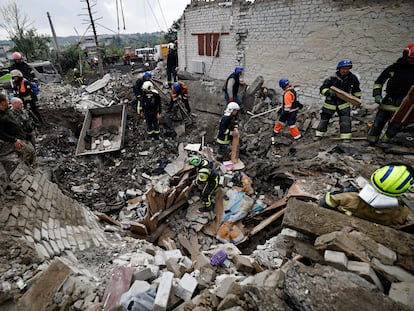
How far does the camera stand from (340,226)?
2201 mm

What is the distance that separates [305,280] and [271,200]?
311 cm

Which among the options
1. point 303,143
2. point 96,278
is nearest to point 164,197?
point 96,278

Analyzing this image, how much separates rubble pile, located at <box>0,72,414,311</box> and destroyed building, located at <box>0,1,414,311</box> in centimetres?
1

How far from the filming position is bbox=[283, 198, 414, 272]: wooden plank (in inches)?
76.9

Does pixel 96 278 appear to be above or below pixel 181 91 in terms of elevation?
below

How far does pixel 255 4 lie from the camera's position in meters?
8.15

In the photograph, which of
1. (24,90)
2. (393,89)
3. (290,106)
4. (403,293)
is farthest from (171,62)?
(403,293)

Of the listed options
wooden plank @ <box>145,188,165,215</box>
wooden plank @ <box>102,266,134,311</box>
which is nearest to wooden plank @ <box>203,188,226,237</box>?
wooden plank @ <box>145,188,165,215</box>

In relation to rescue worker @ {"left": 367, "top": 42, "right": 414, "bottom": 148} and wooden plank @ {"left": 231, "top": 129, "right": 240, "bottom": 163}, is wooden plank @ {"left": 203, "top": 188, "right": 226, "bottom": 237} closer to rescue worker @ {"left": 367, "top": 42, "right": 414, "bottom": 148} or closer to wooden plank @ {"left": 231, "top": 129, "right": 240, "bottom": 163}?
wooden plank @ {"left": 231, "top": 129, "right": 240, "bottom": 163}

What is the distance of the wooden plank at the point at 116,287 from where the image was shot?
2.12 metres

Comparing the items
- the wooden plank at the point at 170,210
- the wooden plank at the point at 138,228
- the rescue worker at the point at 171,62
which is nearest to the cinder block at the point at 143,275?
the wooden plank at the point at 138,228

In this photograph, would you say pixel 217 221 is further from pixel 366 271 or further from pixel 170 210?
pixel 366 271

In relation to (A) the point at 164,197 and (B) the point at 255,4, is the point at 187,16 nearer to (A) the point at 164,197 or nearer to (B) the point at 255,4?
(B) the point at 255,4

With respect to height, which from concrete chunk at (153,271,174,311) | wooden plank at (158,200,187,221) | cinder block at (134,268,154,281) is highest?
concrete chunk at (153,271,174,311)
